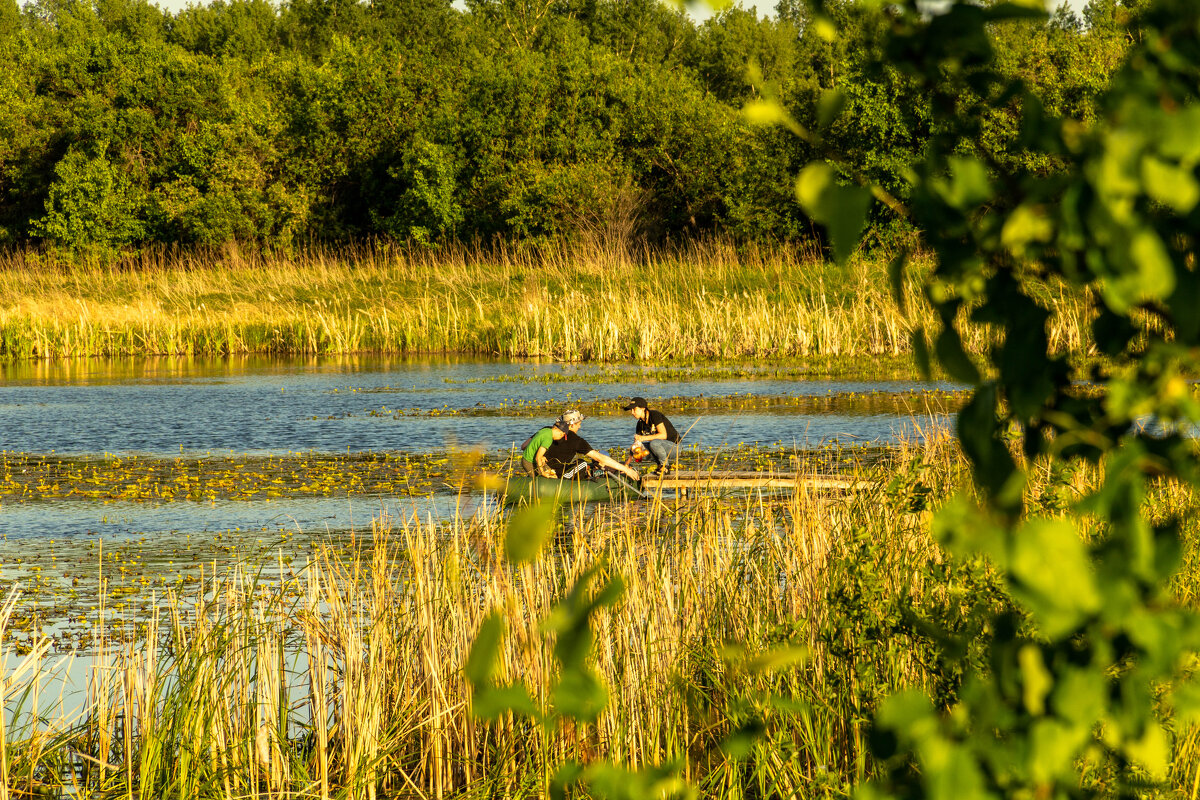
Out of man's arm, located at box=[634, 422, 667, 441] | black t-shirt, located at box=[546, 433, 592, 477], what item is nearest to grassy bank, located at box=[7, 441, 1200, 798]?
black t-shirt, located at box=[546, 433, 592, 477]

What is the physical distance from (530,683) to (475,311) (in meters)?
27.5

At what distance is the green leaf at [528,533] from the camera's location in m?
1.11

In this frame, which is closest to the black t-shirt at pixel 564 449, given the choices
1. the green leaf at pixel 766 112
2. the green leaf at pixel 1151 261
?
the green leaf at pixel 766 112

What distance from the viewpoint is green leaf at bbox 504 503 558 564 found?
1114 millimetres

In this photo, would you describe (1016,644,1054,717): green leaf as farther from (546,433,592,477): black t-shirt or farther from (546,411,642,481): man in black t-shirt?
(546,433,592,477): black t-shirt

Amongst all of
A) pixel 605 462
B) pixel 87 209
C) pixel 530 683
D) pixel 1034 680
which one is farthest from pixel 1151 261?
pixel 87 209

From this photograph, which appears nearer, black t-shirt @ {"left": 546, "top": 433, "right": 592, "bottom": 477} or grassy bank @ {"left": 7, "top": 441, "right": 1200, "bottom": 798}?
grassy bank @ {"left": 7, "top": 441, "right": 1200, "bottom": 798}

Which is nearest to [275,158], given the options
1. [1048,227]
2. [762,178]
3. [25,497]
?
[762,178]

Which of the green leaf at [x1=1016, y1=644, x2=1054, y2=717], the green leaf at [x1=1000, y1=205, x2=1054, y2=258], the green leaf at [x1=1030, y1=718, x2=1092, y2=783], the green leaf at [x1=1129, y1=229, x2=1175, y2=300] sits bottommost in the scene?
the green leaf at [x1=1030, y1=718, x2=1092, y2=783]

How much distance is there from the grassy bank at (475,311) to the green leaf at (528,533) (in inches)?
919

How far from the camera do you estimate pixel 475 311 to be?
3189 centimetres

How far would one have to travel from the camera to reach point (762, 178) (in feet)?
158

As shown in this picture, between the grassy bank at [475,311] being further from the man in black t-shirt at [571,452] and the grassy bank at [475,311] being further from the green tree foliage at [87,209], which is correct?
the green tree foliage at [87,209]

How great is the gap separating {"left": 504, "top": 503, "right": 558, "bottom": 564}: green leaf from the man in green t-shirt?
1075 cm
